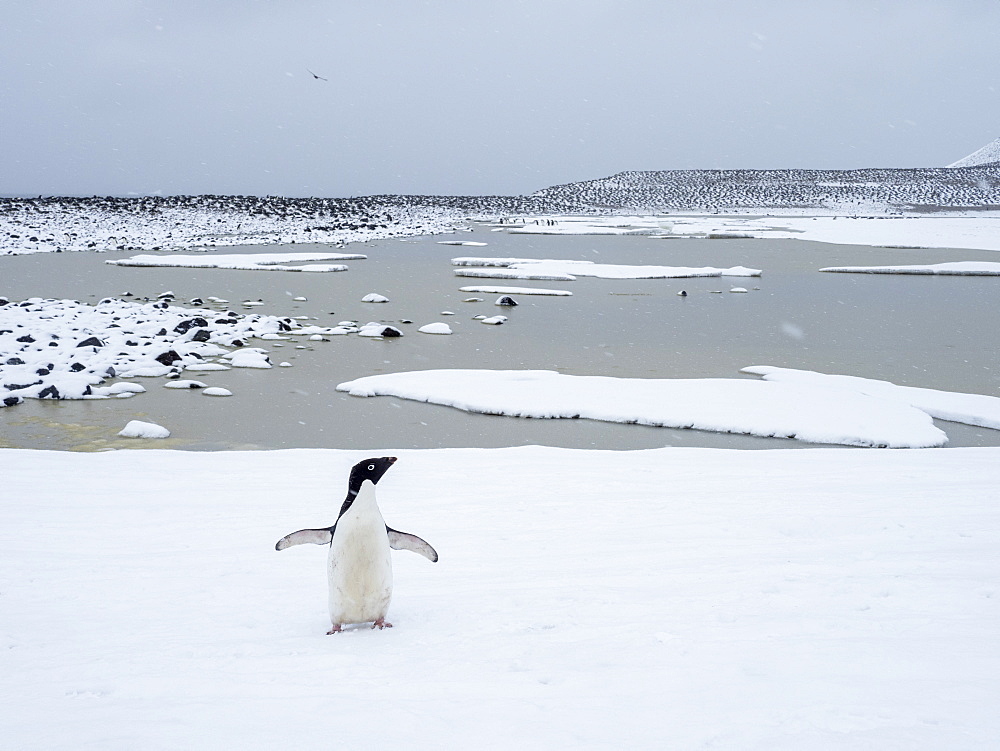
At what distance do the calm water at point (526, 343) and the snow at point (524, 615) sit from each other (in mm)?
2274

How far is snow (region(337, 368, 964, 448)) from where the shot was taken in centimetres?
837

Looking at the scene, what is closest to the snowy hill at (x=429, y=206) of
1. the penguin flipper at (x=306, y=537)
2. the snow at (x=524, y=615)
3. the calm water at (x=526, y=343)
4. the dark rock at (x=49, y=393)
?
the calm water at (x=526, y=343)

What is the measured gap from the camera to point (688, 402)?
937 centimetres

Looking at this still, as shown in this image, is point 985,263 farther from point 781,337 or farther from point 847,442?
point 847,442

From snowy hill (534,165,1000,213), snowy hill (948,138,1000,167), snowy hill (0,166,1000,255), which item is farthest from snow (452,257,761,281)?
snowy hill (948,138,1000,167)

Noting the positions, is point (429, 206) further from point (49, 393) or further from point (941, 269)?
point (49, 393)

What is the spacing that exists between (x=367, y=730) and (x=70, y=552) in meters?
2.71

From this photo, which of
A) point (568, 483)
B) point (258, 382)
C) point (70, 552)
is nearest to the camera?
point (70, 552)

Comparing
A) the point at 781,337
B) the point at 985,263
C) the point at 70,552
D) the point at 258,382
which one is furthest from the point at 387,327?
the point at 985,263

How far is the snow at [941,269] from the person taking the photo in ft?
77.9

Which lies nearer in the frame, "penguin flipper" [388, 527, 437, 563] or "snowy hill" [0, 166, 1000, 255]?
"penguin flipper" [388, 527, 437, 563]

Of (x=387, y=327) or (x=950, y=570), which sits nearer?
(x=950, y=570)

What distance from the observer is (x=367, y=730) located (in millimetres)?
2564

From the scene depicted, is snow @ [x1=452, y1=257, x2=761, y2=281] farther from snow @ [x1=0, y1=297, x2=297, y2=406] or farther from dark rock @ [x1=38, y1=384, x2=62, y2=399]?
dark rock @ [x1=38, y1=384, x2=62, y2=399]
